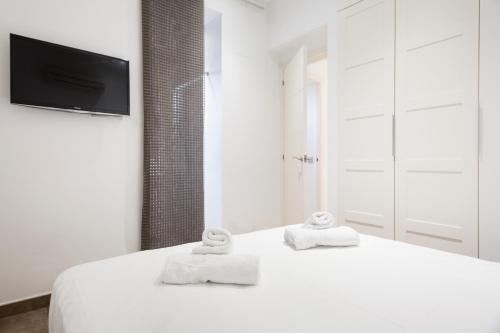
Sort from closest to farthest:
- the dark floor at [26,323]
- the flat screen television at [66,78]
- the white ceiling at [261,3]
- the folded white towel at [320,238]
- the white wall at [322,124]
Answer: the folded white towel at [320,238] → the dark floor at [26,323] → the flat screen television at [66,78] → the white ceiling at [261,3] → the white wall at [322,124]

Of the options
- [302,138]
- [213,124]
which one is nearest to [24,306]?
[213,124]

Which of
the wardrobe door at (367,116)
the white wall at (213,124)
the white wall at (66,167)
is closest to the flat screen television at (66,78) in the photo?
the white wall at (66,167)

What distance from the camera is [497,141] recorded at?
1873 millimetres

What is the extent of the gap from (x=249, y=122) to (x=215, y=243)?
88.6 inches

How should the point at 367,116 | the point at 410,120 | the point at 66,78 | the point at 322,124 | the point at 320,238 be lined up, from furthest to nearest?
the point at 322,124
the point at 367,116
the point at 410,120
the point at 66,78
the point at 320,238

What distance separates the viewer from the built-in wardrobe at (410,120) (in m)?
2.01

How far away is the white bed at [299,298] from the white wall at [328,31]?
5.14 ft

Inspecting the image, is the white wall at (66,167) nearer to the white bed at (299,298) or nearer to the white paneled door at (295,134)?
the white bed at (299,298)

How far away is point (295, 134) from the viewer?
340 cm

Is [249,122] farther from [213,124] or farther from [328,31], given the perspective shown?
[328,31]

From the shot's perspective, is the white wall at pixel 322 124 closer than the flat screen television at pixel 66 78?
No

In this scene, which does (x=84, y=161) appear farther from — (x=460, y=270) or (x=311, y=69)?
(x=311, y=69)

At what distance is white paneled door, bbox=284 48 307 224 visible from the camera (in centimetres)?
315

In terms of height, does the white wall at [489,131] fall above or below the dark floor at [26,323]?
above
